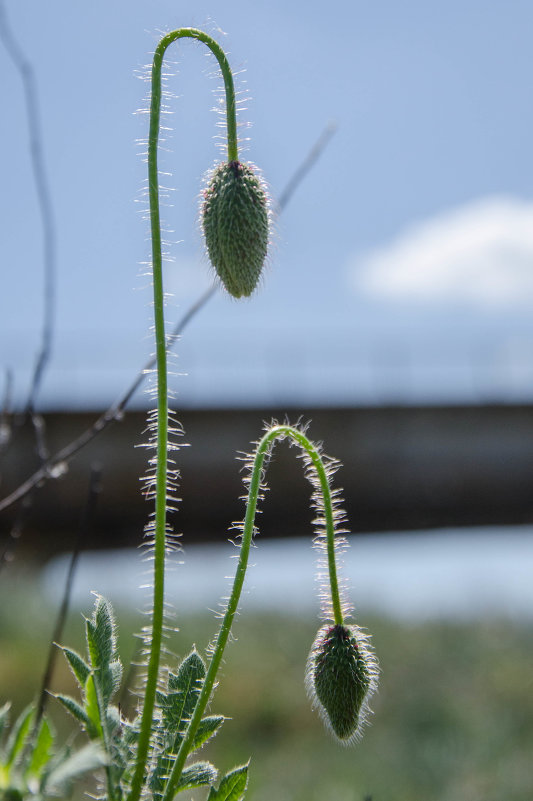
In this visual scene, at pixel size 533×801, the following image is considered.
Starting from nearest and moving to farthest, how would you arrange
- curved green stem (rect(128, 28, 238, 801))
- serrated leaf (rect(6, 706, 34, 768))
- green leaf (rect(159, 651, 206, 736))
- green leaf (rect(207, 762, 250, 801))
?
serrated leaf (rect(6, 706, 34, 768)) < curved green stem (rect(128, 28, 238, 801)) < green leaf (rect(207, 762, 250, 801)) < green leaf (rect(159, 651, 206, 736))

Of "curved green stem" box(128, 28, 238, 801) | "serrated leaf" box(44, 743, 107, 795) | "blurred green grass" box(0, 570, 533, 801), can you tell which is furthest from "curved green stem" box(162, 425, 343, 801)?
"blurred green grass" box(0, 570, 533, 801)

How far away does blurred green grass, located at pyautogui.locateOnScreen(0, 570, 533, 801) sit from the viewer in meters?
7.14

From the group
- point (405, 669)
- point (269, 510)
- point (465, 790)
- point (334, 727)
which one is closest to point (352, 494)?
point (269, 510)

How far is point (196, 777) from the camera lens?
1.60m

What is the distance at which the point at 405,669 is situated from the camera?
10.9 meters

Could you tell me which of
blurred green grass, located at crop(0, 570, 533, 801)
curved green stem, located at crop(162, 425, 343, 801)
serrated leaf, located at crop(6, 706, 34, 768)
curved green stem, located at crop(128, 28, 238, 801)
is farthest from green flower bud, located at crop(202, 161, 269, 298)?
blurred green grass, located at crop(0, 570, 533, 801)

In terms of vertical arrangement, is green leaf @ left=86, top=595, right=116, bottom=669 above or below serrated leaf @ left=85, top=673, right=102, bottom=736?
above

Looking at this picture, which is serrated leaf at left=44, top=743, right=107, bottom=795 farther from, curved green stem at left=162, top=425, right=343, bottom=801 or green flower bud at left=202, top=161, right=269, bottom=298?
green flower bud at left=202, top=161, right=269, bottom=298

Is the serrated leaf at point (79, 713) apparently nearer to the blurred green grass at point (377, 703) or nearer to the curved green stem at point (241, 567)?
the curved green stem at point (241, 567)

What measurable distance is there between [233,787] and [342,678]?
337mm

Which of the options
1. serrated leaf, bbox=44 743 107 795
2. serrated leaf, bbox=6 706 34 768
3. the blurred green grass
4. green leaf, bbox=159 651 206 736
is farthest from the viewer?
the blurred green grass

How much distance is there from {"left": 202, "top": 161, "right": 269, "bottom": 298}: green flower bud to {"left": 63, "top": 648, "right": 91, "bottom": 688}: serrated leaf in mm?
702

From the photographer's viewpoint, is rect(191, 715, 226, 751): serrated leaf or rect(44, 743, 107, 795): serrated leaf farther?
rect(191, 715, 226, 751): serrated leaf

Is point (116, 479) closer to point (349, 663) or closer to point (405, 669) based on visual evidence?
point (405, 669)
